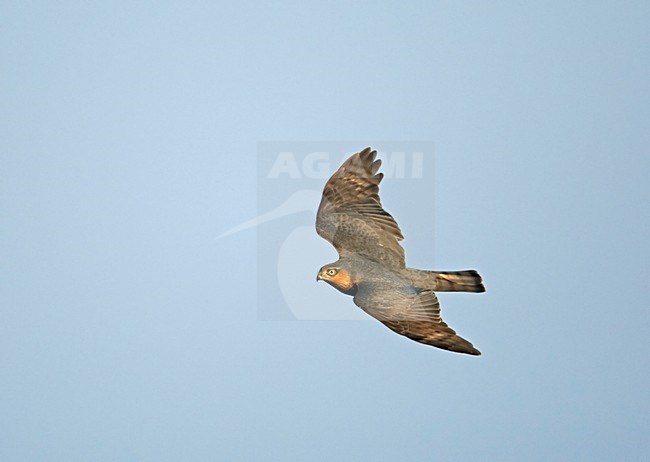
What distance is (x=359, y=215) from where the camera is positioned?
16.8 metres

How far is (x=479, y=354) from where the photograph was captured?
538 inches

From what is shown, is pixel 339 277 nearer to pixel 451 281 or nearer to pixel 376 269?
pixel 376 269

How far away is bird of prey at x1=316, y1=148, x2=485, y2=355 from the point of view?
14284 millimetres

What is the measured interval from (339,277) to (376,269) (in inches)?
29.4

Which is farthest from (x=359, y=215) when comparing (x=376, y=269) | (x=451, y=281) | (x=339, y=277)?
(x=451, y=281)

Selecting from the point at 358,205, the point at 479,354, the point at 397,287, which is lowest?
the point at 479,354

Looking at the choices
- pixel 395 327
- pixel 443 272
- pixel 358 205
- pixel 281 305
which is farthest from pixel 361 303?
pixel 281 305

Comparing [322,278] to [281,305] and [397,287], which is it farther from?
[281,305]

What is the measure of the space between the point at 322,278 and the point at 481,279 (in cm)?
270

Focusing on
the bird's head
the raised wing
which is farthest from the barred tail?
the bird's head

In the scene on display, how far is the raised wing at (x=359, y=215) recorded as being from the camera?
16.3 meters

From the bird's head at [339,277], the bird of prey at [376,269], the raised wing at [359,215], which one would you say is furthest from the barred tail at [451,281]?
the bird's head at [339,277]

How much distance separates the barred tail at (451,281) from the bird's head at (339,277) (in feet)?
3.52

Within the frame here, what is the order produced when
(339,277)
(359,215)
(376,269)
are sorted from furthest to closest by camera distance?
(359,215), (376,269), (339,277)
